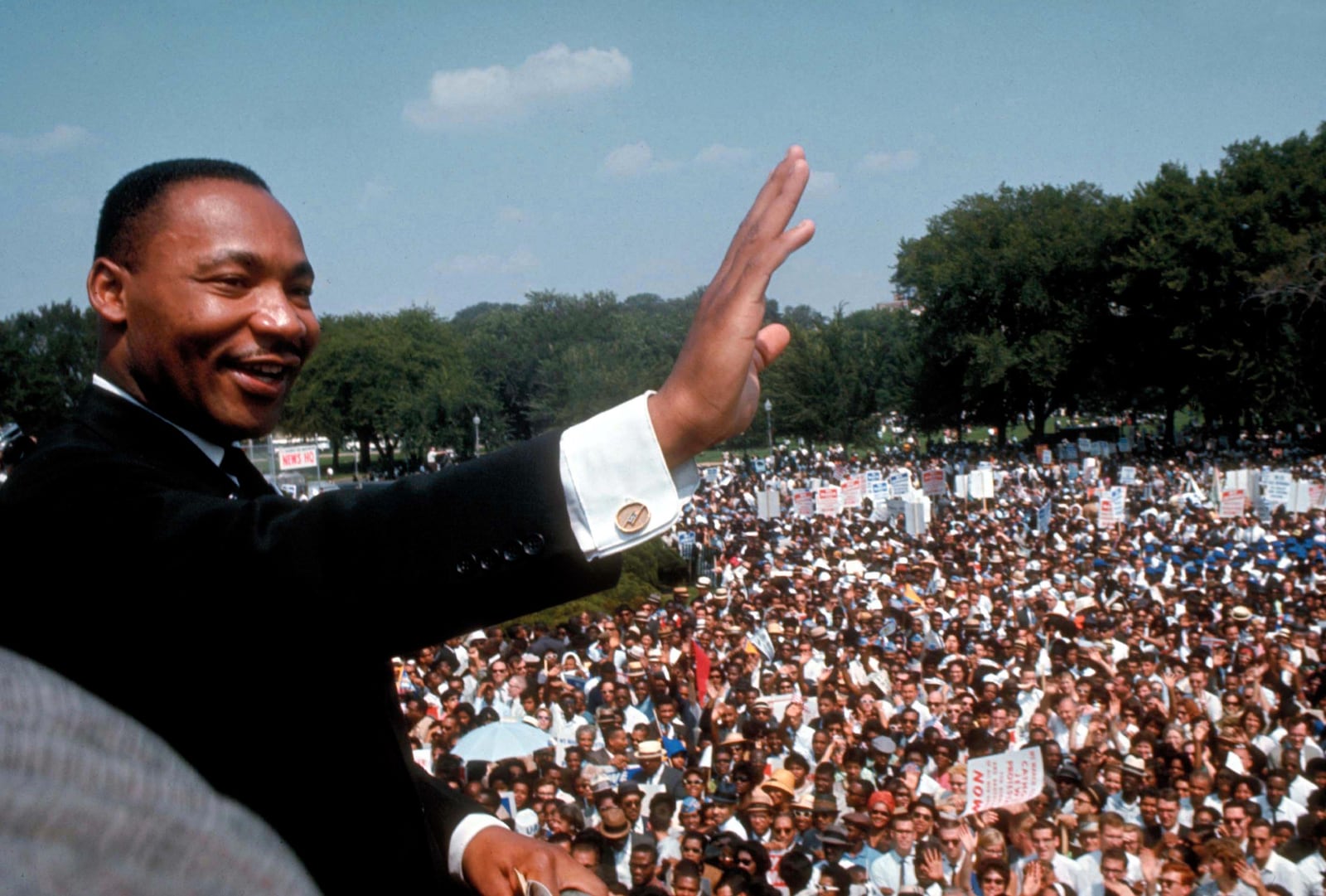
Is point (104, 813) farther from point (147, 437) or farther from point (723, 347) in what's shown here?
point (147, 437)

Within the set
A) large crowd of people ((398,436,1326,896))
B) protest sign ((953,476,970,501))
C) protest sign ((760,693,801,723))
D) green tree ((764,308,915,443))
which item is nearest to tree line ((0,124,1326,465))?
green tree ((764,308,915,443))

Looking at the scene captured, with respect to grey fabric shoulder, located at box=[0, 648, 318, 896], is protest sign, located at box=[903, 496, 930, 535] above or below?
below

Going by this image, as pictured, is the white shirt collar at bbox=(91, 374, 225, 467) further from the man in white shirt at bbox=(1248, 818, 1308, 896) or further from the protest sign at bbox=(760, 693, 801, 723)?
the protest sign at bbox=(760, 693, 801, 723)

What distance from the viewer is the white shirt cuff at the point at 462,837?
1561 millimetres

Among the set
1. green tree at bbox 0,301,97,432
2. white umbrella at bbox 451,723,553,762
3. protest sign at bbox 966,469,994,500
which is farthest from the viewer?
green tree at bbox 0,301,97,432

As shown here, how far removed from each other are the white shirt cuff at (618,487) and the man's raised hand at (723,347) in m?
0.02

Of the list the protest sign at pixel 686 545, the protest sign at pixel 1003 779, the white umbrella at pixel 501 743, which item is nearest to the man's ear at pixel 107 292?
the protest sign at pixel 1003 779

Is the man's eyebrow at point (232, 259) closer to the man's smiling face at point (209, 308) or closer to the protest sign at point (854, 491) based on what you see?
the man's smiling face at point (209, 308)

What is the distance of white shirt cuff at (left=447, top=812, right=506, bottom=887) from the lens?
156 cm

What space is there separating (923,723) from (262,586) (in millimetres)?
7997

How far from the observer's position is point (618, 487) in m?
0.94

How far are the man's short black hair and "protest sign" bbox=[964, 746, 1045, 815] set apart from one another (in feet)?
19.5

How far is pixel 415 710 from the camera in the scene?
8.55 metres

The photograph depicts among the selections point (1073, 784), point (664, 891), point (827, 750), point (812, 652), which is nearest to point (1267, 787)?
point (1073, 784)
